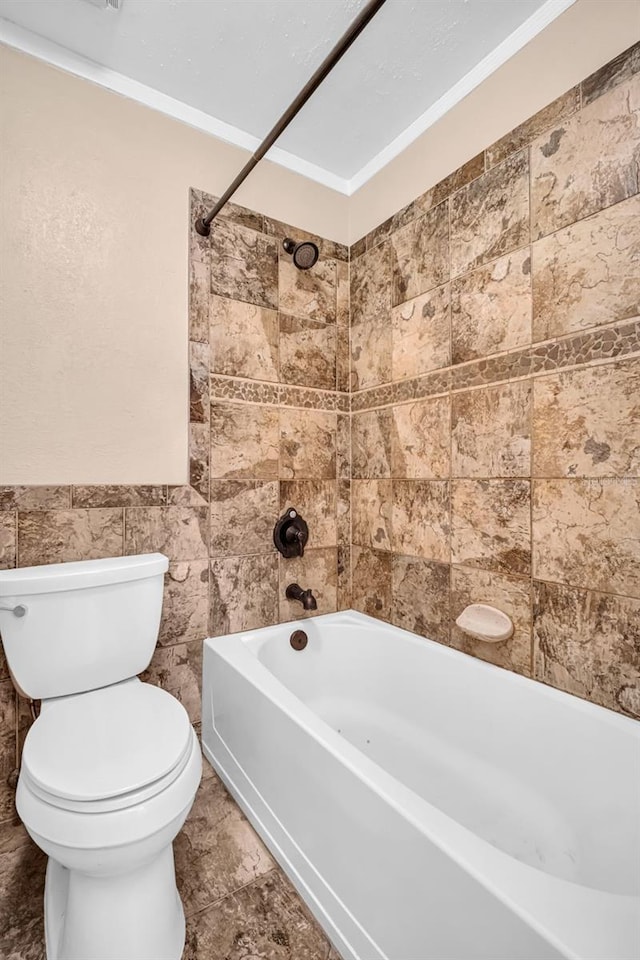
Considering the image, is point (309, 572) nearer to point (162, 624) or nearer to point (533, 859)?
point (162, 624)

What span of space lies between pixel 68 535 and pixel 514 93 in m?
2.10

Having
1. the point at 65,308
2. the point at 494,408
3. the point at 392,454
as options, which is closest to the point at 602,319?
the point at 494,408

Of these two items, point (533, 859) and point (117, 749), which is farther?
point (533, 859)

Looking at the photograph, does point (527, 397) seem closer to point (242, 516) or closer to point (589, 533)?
point (589, 533)

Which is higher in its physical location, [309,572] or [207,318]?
[207,318]

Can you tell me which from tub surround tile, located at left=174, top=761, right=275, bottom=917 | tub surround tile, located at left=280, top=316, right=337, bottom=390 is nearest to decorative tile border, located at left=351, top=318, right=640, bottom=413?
tub surround tile, located at left=280, top=316, right=337, bottom=390

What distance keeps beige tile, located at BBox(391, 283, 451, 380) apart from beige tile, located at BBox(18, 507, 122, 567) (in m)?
1.28

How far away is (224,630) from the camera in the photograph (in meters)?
1.89

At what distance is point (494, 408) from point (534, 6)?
1.23 metres

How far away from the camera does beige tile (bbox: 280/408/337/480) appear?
205 centimetres

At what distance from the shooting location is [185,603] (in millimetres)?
1798

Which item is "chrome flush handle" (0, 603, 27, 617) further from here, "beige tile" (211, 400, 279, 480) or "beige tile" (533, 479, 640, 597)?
"beige tile" (533, 479, 640, 597)

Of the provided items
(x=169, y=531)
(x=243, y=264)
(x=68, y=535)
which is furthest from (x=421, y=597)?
(x=243, y=264)

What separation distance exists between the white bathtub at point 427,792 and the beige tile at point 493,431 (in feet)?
2.24
